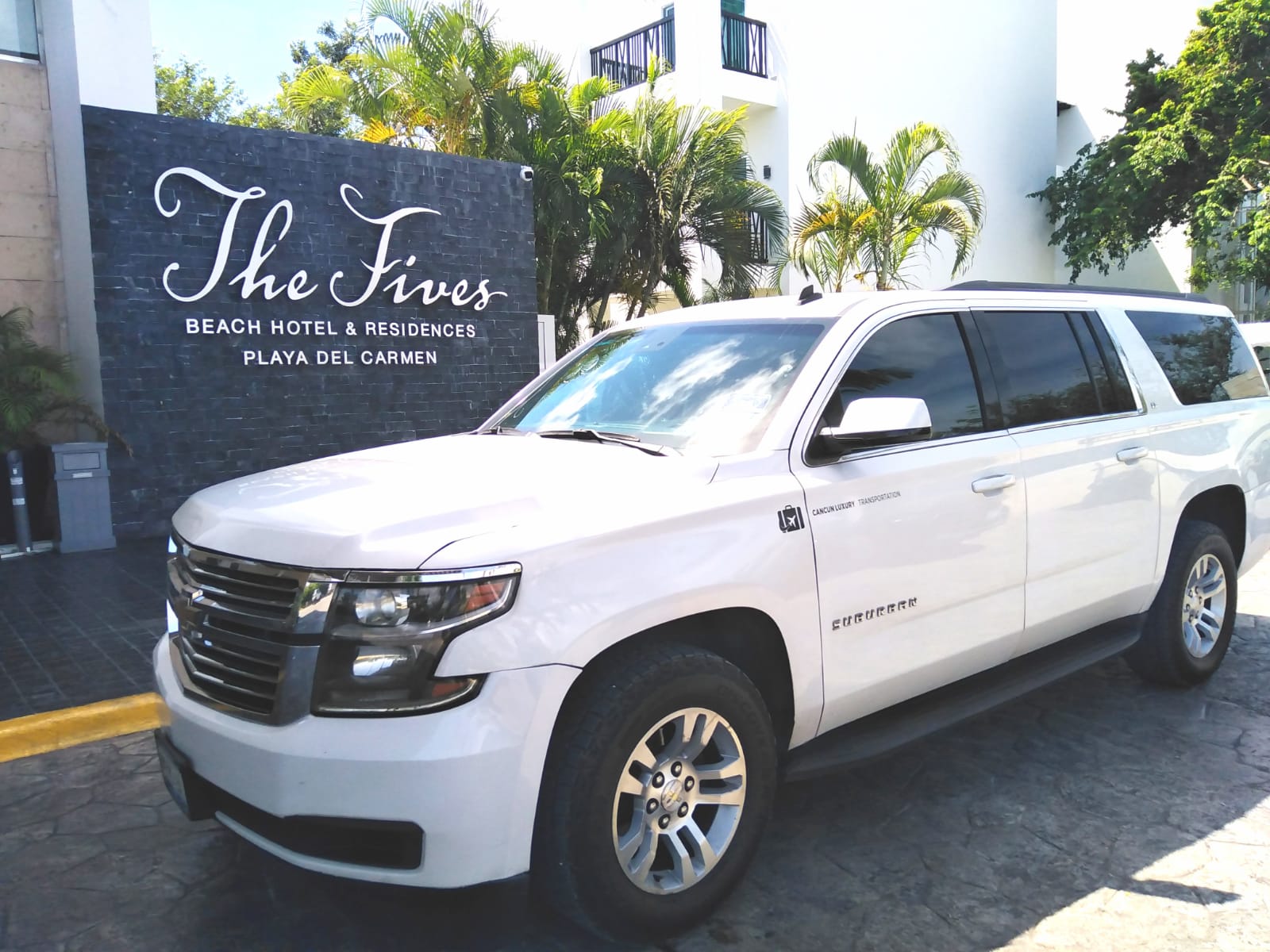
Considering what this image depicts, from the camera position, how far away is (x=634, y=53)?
69.8 feet

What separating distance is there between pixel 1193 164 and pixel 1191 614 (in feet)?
68.2

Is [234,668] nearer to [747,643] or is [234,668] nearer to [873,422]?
[747,643]

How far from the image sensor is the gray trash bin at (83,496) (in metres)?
9.03

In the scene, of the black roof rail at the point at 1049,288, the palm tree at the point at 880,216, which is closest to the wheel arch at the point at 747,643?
the black roof rail at the point at 1049,288

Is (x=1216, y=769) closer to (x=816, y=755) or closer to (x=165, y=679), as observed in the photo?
(x=816, y=755)

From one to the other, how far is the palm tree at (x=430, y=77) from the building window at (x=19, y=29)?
13.4 ft

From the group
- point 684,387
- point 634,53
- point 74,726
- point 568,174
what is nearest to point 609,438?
point 684,387

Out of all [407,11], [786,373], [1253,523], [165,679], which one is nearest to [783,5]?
[407,11]

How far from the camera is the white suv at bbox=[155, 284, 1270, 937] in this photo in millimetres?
2502

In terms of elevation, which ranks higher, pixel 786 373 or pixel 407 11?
pixel 407 11

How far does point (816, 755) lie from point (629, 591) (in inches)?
39.4

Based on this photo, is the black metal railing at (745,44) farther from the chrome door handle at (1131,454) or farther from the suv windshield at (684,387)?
the suv windshield at (684,387)

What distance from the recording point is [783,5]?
1889 centimetres

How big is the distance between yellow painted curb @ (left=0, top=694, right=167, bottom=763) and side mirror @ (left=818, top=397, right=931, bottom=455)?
317cm
